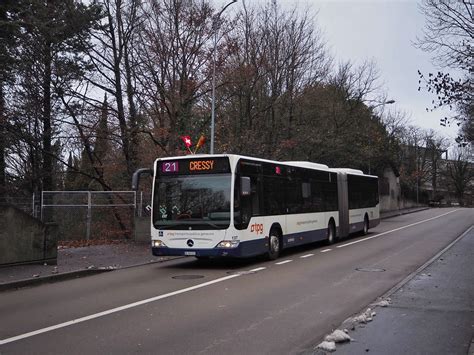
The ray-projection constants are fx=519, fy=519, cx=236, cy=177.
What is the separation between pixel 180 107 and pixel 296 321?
55.7 ft

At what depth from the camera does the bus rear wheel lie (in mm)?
15500

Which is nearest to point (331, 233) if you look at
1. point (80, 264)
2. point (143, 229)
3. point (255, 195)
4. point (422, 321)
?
point (255, 195)

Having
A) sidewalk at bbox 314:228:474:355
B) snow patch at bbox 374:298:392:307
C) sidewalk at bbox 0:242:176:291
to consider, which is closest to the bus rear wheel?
sidewalk at bbox 0:242:176:291

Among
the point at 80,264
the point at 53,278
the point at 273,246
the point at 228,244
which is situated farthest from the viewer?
the point at 273,246

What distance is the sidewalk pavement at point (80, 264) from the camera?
11.8m

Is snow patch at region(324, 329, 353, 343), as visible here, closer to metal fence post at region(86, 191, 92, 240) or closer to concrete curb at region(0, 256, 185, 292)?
concrete curb at region(0, 256, 185, 292)

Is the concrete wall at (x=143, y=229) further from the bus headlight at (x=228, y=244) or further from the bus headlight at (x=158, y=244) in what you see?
the bus headlight at (x=228, y=244)

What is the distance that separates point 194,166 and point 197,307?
5.92 metres

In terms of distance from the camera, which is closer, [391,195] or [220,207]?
[220,207]

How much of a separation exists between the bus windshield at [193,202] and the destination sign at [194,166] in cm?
14

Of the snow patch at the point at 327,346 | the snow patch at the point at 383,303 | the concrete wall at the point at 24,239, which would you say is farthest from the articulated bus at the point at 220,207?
the snow patch at the point at 327,346

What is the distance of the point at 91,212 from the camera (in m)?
22.0

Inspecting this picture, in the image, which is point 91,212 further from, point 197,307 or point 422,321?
point 422,321

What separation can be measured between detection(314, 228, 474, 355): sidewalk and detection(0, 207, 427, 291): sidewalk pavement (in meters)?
7.47
